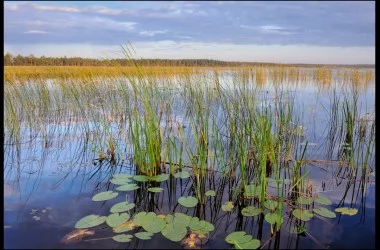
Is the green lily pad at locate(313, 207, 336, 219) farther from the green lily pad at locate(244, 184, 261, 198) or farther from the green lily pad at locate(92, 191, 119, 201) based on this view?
the green lily pad at locate(92, 191, 119, 201)

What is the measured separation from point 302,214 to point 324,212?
0.19 meters

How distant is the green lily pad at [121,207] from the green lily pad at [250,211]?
2.77 feet

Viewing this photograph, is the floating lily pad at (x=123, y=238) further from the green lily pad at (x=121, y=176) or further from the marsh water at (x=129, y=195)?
the green lily pad at (x=121, y=176)

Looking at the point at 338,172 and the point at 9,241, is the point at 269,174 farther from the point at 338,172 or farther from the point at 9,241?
the point at 9,241

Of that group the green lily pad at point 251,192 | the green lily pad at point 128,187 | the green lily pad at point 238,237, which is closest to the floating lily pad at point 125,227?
the green lily pad at point 128,187

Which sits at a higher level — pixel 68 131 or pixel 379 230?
pixel 68 131

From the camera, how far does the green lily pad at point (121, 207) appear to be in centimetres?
265

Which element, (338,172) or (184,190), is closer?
(184,190)

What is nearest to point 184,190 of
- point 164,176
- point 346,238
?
Result: point 164,176

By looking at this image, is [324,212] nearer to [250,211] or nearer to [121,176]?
[250,211]

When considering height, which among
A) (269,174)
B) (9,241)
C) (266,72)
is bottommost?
(9,241)

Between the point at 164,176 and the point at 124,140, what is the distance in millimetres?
1642

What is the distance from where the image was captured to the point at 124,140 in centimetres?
476

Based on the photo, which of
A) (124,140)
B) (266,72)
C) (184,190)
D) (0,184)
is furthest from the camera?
(266,72)
